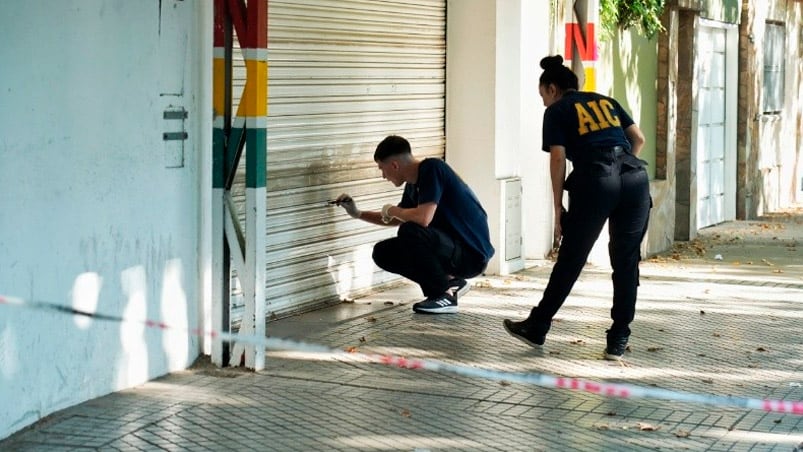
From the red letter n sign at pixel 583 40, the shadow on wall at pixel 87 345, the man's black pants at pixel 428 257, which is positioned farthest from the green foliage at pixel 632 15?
the shadow on wall at pixel 87 345

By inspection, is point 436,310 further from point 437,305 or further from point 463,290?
point 463,290

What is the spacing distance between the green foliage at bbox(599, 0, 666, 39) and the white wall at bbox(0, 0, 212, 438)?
7626mm

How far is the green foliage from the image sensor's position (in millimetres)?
15195

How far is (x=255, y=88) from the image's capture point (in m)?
8.10

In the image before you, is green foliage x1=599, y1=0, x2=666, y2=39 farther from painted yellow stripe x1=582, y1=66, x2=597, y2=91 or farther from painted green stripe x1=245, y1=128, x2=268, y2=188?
painted green stripe x1=245, y1=128, x2=268, y2=188

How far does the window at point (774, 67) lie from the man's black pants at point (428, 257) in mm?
11558

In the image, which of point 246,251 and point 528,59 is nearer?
point 246,251

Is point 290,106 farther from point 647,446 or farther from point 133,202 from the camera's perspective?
point 647,446

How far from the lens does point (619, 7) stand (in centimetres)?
1548

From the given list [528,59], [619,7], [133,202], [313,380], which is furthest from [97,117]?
[619,7]

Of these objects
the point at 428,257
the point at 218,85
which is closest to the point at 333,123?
the point at 428,257

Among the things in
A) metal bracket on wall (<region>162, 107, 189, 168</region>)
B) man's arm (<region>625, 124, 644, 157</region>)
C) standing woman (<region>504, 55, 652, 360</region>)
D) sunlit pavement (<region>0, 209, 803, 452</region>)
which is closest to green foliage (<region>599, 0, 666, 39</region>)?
sunlit pavement (<region>0, 209, 803, 452</region>)

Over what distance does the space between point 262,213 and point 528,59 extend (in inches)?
235

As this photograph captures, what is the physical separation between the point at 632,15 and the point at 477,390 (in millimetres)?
8448
